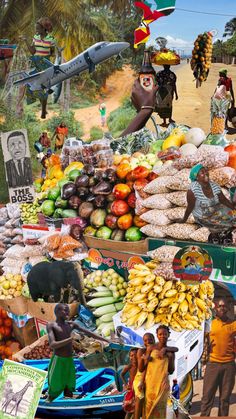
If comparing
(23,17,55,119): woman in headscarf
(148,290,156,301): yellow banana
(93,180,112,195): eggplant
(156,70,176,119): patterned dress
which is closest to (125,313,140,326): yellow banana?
(148,290,156,301): yellow banana

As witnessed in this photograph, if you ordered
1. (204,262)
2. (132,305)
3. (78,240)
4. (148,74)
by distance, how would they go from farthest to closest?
(148,74) → (78,240) → (132,305) → (204,262)

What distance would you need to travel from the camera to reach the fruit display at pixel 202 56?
3.48 metres

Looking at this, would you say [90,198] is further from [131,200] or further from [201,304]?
[201,304]

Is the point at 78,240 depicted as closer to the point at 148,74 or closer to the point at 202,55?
the point at 148,74

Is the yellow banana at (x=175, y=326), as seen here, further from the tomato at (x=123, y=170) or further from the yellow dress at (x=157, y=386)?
the tomato at (x=123, y=170)

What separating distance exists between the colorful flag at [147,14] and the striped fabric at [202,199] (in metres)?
1.28

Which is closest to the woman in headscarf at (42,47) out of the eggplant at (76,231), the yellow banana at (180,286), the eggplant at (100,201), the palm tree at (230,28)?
the eggplant at (100,201)

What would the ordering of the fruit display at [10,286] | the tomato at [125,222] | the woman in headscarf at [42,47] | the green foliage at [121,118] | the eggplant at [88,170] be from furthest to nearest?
1. the green foliage at [121,118]
2. the woman in headscarf at [42,47]
3. the fruit display at [10,286]
4. the eggplant at [88,170]
5. the tomato at [125,222]

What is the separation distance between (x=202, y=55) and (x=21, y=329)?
2.37 meters

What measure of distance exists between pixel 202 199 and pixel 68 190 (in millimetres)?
1113

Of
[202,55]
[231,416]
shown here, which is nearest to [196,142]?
[202,55]

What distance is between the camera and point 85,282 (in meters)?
3.42

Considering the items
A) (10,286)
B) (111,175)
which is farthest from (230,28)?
(10,286)

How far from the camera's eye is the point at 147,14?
3.45 m
